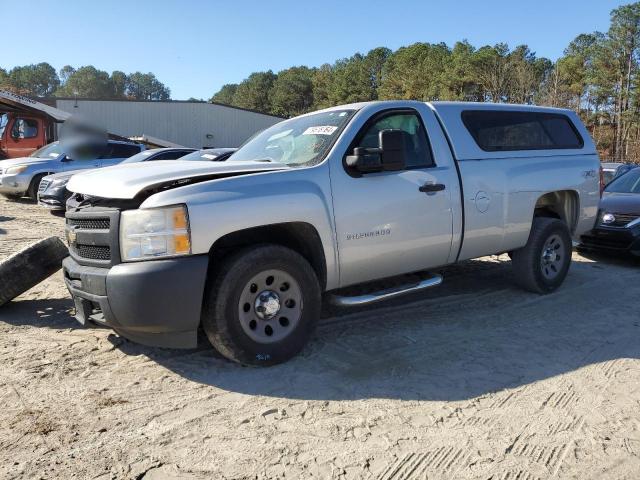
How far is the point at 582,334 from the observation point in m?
4.75

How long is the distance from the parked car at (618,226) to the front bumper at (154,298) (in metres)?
6.63

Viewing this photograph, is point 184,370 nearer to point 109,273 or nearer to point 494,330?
point 109,273

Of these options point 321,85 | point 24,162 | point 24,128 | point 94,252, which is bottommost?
point 94,252

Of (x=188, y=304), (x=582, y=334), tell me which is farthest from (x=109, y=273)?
(x=582, y=334)

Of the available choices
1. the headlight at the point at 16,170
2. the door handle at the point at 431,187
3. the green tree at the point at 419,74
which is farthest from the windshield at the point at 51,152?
the green tree at the point at 419,74

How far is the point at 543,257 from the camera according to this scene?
596 centimetres

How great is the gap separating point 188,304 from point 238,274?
0.39 meters

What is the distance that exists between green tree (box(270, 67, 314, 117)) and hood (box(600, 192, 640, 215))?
76.7 m

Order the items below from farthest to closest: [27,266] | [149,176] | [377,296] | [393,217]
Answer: [27,266] < [393,217] < [377,296] < [149,176]

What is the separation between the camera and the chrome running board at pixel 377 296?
420cm

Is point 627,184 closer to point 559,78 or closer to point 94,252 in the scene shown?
point 94,252

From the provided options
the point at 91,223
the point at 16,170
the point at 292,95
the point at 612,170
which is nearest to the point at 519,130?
the point at 91,223

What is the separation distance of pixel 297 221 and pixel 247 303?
2.28ft

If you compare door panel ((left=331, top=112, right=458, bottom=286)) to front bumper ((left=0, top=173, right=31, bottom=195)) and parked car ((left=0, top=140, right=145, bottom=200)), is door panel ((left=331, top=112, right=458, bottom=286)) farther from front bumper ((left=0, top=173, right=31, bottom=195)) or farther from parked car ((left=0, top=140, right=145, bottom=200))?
front bumper ((left=0, top=173, right=31, bottom=195))
